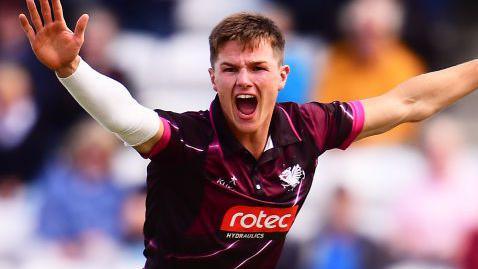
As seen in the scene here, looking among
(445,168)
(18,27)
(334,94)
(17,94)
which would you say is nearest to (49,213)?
(17,94)

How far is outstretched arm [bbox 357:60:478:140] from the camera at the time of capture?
472cm

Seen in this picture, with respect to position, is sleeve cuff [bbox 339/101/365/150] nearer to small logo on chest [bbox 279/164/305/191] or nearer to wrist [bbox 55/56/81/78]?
small logo on chest [bbox 279/164/305/191]

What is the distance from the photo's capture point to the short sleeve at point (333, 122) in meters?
4.57

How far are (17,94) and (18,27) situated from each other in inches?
28.3

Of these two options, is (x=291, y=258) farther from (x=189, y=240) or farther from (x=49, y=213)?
(x=189, y=240)

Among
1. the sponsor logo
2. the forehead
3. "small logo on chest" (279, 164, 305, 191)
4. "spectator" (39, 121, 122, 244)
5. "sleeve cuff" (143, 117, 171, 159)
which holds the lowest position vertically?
"spectator" (39, 121, 122, 244)

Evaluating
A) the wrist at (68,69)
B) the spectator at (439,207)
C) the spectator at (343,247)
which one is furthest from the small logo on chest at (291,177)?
the spectator at (439,207)

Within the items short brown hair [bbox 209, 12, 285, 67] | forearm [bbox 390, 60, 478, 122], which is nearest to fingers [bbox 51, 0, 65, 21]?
short brown hair [bbox 209, 12, 285, 67]

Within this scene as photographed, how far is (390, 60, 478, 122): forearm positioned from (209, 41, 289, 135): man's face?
677 mm

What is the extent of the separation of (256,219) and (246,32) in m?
0.77

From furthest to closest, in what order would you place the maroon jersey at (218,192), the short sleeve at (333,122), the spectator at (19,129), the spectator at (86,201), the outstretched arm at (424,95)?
the spectator at (19,129) → the spectator at (86,201) → the outstretched arm at (424,95) → the short sleeve at (333,122) → the maroon jersey at (218,192)

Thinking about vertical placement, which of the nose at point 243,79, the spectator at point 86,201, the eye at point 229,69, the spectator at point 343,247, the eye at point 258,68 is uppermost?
the eye at point 229,69

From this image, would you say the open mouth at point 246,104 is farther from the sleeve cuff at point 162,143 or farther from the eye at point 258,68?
the sleeve cuff at point 162,143

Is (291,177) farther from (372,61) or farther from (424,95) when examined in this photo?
(372,61)
